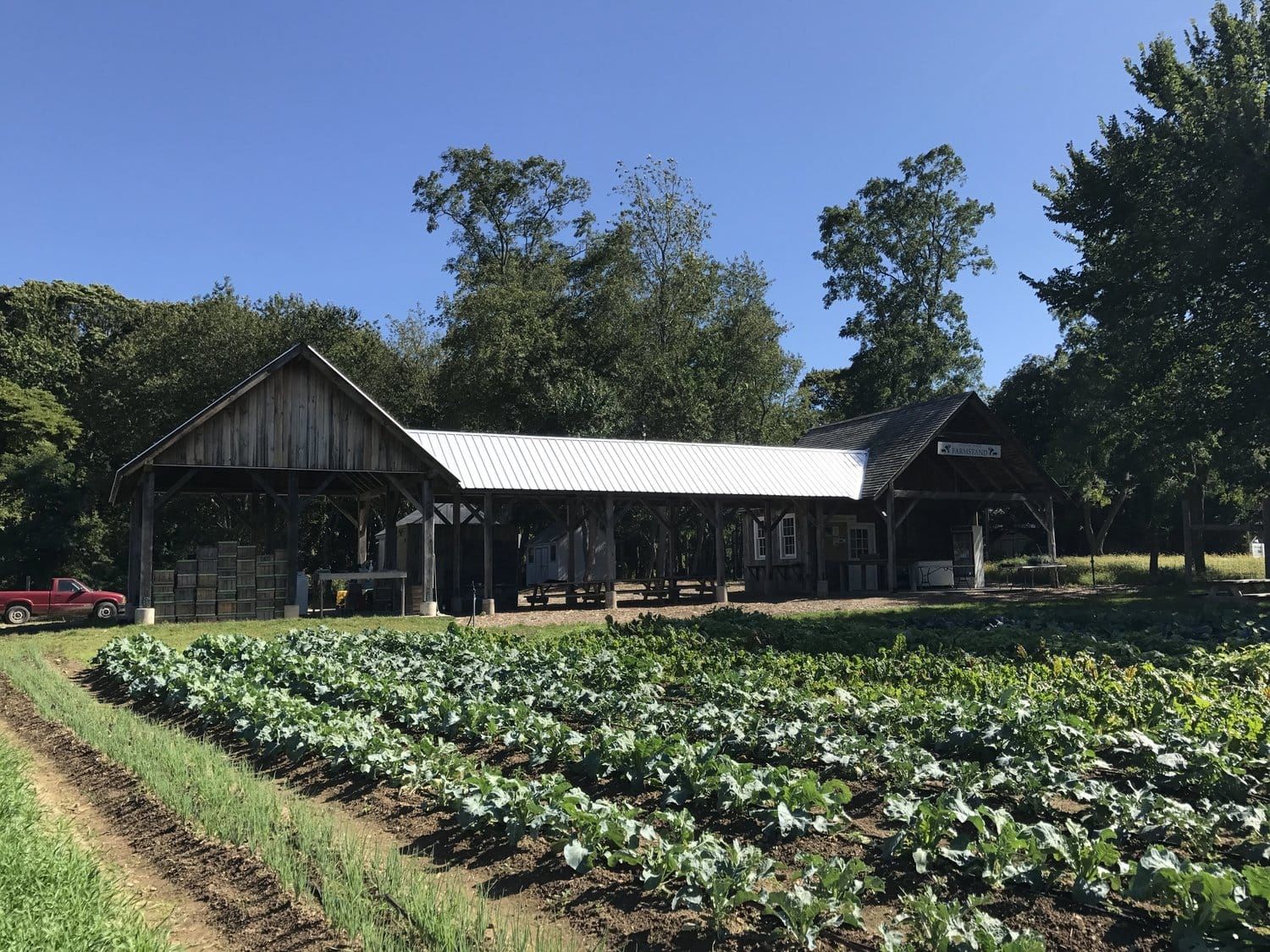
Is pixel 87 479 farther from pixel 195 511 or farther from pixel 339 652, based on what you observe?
pixel 339 652

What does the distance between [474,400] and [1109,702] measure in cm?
3485

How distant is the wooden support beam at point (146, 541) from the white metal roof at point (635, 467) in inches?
250

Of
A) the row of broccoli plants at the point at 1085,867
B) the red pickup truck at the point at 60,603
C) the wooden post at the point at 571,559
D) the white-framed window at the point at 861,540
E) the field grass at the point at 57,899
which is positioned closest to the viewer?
the row of broccoli plants at the point at 1085,867

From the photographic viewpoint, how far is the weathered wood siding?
66.3 ft

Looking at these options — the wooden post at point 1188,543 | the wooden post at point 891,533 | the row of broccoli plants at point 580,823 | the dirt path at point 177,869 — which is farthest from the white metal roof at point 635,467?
the dirt path at point 177,869

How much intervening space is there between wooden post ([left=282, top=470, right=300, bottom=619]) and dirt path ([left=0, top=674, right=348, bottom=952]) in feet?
42.7

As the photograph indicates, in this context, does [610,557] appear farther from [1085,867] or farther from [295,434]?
[1085,867]

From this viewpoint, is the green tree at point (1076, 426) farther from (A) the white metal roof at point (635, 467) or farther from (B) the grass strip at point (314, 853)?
(B) the grass strip at point (314, 853)

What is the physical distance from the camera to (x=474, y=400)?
4059 cm

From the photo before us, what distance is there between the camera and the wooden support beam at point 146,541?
19953 mm

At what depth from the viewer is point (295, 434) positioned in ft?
68.9

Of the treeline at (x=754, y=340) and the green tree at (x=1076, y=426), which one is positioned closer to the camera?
the treeline at (x=754, y=340)

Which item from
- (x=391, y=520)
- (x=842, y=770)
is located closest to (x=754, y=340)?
(x=391, y=520)

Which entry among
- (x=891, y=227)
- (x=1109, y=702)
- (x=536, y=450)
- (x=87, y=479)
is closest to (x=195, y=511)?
(x=87, y=479)
